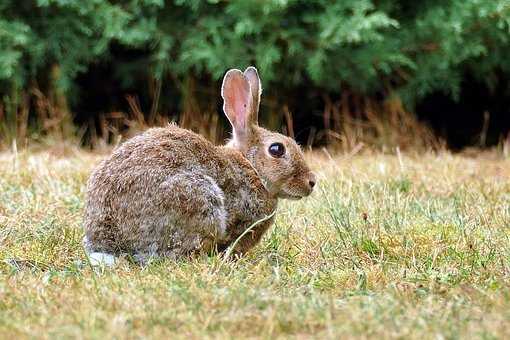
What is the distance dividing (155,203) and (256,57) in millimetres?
4400

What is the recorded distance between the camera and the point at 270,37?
30.4ft

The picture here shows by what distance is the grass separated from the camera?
3770 mm

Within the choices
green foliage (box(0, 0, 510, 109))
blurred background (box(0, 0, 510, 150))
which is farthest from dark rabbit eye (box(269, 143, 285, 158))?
green foliage (box(0, 0, 510, 109))

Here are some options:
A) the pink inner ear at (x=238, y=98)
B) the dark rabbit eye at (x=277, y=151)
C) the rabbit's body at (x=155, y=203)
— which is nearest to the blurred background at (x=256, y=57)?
the pink inner ear at (x=238, y=98)

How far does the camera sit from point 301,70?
9.94 m

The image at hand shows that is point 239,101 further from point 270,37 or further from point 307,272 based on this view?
point 270,37

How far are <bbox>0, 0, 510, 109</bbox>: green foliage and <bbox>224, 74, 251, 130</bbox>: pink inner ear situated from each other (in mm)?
3127

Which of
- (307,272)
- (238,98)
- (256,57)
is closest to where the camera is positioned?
(307,272)

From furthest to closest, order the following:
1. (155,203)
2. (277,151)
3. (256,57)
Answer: (256,57) → (277,151) → (155,203)

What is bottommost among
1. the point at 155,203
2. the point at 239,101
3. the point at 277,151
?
the point at 155,203

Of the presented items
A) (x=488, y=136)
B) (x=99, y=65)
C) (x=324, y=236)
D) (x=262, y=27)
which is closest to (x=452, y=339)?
(x=324, y=236)

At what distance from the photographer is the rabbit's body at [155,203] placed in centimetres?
502

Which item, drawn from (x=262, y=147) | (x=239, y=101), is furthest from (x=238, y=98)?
(x=262, y=147)

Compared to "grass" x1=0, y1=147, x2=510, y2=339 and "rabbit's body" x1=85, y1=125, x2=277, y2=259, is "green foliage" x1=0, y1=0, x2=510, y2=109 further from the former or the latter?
"rabbit's body" x1=85, y1=125, x2=277, y2=259
